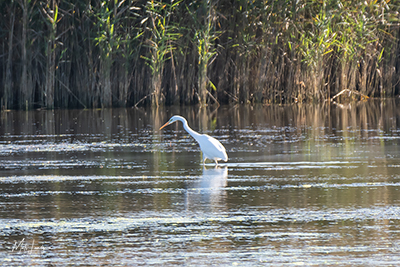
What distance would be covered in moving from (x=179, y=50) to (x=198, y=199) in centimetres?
1457

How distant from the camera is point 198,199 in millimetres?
7184

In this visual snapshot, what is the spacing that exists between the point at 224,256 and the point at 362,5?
1745cm

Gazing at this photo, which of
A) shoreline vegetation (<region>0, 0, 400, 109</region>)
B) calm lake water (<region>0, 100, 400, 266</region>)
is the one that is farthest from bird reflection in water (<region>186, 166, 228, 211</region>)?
shoreline vegetation (<region>0, 0, 400, 109</region>)

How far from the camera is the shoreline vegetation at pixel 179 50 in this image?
20.8 m

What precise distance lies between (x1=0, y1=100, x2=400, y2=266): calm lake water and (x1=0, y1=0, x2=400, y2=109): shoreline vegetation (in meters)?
6.96

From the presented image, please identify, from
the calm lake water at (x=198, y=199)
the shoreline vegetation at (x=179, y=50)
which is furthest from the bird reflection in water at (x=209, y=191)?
the shoreline vegetation at (x=179, y=50)

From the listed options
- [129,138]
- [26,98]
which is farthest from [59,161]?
[26,98]

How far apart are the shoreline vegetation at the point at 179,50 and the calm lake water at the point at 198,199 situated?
696cm

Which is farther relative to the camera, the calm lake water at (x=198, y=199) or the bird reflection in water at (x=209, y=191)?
the bird reflection in water at (x=209, y=191)

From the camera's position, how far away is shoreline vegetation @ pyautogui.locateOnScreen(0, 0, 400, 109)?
68.1ft

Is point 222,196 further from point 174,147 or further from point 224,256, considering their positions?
point 174,147

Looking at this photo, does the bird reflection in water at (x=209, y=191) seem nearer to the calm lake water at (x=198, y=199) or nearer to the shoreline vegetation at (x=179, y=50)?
the calm lake water at (x=198, y=199)

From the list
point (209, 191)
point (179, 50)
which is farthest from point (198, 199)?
point (179, 50)

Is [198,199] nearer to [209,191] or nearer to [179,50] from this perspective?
[209,191]
